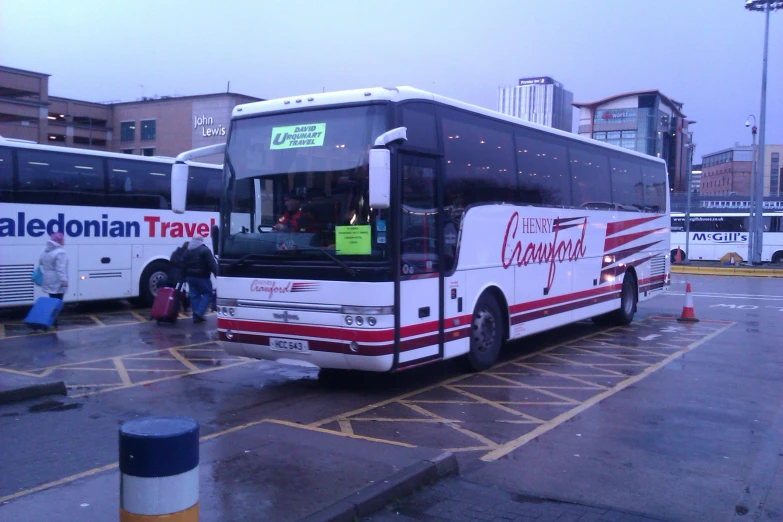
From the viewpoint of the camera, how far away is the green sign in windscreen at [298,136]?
8.64 meters

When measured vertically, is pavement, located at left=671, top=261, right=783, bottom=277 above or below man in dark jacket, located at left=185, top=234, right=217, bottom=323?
below

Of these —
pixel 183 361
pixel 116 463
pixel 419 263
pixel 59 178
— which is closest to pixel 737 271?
pixel 59 178

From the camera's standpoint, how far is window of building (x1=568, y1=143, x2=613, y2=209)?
1333 centimetres

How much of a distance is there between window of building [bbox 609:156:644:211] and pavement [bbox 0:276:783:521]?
3597mm

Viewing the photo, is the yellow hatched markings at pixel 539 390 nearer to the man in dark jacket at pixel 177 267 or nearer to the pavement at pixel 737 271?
the man in dark jacket at pixel 177 267

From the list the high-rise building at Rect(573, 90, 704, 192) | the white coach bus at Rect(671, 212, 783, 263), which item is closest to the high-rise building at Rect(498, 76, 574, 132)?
the high-rise building at Rect(573, 90, 704, 192)

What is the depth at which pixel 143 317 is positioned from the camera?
52.5ft

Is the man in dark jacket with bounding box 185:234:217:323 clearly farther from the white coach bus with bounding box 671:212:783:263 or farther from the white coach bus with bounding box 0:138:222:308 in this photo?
the white coach bus with bounding box 671:212:783:263

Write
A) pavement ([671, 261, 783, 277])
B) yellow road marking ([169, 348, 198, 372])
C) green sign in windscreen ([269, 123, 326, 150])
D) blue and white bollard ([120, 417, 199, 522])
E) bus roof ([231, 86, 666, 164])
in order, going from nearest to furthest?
blue and white bollard ([120, 417, 199, 522]) → bus roof ([231, 86, 666, 164]) → green sign in windscreen ([269, 123, 326, 150]) → yellow road marking ([169, 348, 198, 372]) → pavement ([671, 261, 783, 277])

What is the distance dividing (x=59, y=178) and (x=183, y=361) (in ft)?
21.3

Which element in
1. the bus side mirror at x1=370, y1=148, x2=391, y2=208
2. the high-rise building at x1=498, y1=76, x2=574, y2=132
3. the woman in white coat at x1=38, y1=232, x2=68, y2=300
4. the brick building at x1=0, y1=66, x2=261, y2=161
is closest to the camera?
the bus side mirror at x1=370, y1=148, x2=391, y2=208

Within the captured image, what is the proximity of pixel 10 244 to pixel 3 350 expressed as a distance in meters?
3.57

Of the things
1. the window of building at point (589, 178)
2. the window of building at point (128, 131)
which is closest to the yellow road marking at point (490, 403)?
the window of building at point (589, 178)

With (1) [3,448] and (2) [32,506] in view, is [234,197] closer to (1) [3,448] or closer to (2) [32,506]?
(1) [3,448]
